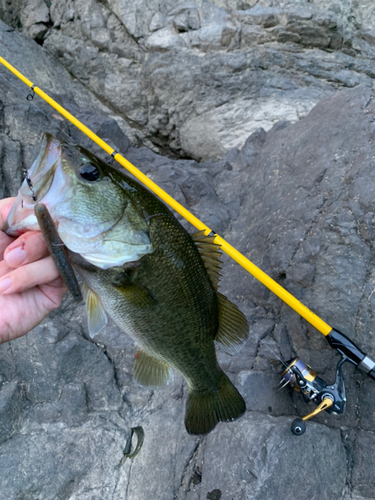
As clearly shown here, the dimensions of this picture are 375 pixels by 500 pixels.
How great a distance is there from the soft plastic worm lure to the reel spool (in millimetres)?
1492

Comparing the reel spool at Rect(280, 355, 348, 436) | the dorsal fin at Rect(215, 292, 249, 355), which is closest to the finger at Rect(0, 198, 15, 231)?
the dorsal fin at Rect(215, 292, 249, 355)

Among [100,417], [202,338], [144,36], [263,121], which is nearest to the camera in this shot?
[202,338]

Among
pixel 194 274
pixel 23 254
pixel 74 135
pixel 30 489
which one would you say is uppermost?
pixel 23 254

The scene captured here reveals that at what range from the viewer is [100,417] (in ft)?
8.19

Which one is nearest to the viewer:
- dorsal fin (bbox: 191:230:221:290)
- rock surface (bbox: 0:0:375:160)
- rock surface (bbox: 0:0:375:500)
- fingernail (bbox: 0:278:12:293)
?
fingernail (bbox: 0:278:12:293)

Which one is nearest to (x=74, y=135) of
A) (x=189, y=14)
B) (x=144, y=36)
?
(x=144, y=36)

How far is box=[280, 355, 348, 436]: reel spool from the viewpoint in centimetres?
203

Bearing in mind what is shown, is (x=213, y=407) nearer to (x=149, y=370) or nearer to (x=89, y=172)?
(x=149, y=370)

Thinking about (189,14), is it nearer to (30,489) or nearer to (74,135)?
(74,135)

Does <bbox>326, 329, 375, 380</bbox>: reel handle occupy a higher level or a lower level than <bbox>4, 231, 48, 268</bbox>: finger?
lower

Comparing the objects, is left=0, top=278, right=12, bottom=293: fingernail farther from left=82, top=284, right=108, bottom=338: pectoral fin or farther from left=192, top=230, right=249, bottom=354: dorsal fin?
left=192, top=230, right=249, bottom=354: dorsal fin

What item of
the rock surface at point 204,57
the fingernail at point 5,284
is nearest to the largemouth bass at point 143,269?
the fingernail at point 5,284

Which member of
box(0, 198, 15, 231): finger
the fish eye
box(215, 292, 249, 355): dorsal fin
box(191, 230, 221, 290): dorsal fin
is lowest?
box(215, 292, 249, 355): dorsal fin

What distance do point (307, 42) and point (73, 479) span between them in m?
5.57
